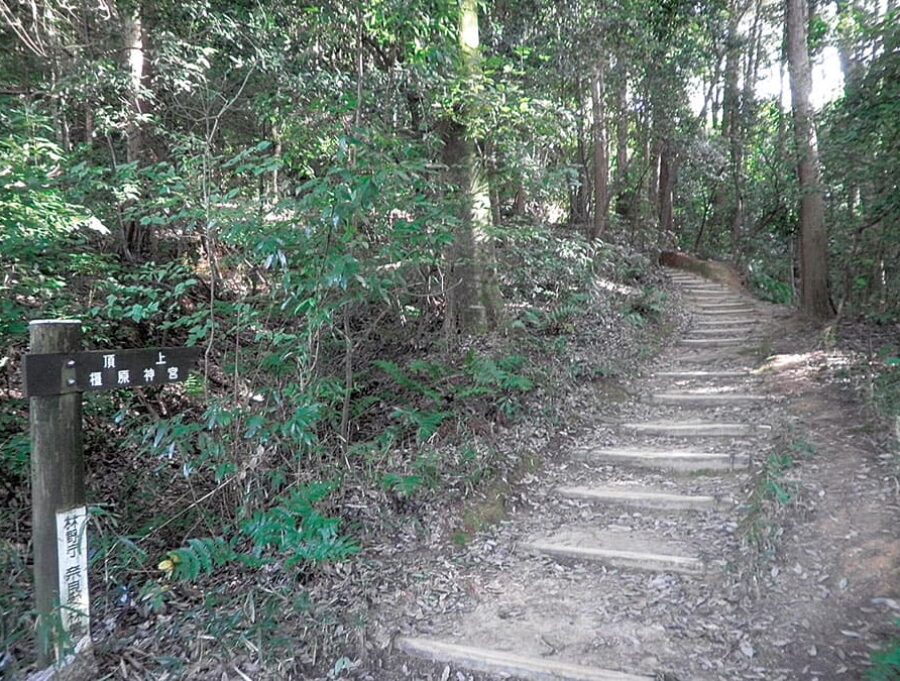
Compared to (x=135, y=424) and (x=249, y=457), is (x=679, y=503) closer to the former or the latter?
(x=249, y=457)

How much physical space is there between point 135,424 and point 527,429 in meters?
4.45

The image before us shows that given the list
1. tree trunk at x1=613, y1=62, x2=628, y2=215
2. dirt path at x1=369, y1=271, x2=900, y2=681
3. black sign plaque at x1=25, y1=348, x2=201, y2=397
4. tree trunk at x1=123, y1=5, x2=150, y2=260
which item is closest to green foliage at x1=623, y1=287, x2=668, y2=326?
dirt path at x1=369, y1=271, x2=900, y2=681

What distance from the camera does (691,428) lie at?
6.44 metres

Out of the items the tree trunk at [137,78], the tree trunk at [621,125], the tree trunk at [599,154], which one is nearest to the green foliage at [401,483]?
the tree trunk at [137,78]

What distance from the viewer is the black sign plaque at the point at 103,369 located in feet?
10.1

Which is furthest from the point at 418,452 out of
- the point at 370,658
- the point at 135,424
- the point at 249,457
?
the point at 135,424

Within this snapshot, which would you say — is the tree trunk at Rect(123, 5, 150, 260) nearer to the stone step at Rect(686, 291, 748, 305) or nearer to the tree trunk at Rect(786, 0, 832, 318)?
the tree trunk at Rect(786, 0, 832, 318)

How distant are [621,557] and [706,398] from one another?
11.3 feet

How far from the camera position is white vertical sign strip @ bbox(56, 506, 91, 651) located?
3203 millimetres

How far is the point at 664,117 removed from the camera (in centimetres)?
1424

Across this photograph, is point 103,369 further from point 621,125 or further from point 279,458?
point 621,125

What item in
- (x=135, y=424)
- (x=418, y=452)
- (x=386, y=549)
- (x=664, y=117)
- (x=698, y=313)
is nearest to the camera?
(x=386, y=549)

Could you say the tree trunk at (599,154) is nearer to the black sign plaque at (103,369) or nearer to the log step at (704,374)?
the log step at (704,374)

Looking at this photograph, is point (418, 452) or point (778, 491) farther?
point (418, 452)
